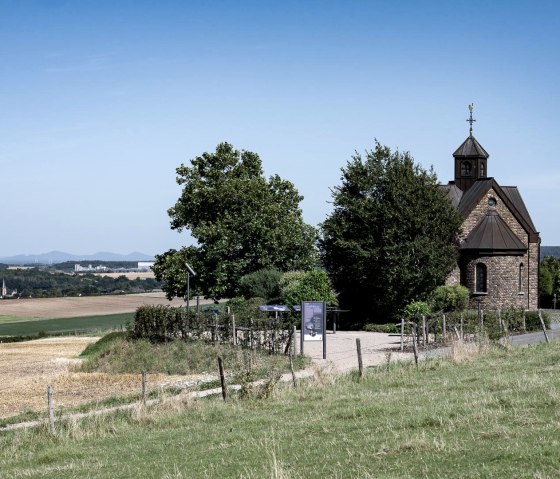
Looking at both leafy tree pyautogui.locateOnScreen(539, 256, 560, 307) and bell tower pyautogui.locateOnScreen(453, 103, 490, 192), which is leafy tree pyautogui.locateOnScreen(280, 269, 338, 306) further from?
leafy tree pyautogui.locateOnScreen(539, 256, 560, 307)

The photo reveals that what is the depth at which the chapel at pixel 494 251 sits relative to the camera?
54.1 metres

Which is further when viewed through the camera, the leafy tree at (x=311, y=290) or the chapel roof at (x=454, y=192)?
the chapel roof at (x=454, y=192)

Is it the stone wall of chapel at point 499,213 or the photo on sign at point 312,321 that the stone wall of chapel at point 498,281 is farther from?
the photo on sign at point 312,321

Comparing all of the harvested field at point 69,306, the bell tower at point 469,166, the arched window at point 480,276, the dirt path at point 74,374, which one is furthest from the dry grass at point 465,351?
the harvested field at point 69,306

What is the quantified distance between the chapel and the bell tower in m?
0.88

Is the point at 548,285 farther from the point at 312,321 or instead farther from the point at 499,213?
the point at 312,321

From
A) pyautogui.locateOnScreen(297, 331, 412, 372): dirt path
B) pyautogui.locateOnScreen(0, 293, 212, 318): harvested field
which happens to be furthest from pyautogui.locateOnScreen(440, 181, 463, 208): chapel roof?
pyautogui.locateOnScreen(0, 293, 212, 318): harvested field

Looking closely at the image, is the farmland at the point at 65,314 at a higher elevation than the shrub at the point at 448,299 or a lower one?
lower

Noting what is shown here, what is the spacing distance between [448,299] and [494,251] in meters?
5.76

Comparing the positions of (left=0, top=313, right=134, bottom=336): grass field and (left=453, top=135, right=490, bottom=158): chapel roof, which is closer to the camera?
(left=453, top=135, right=490, bottom=158): chapel roof

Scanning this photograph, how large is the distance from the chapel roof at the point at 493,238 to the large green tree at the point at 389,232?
3.61 m

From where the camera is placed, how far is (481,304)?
178ft

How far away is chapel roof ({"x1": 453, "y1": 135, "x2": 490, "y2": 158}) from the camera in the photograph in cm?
6055

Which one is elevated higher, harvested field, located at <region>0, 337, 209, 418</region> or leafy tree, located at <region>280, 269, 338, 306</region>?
leafy tree, located at <region>280, 269, 338, 306</region>
